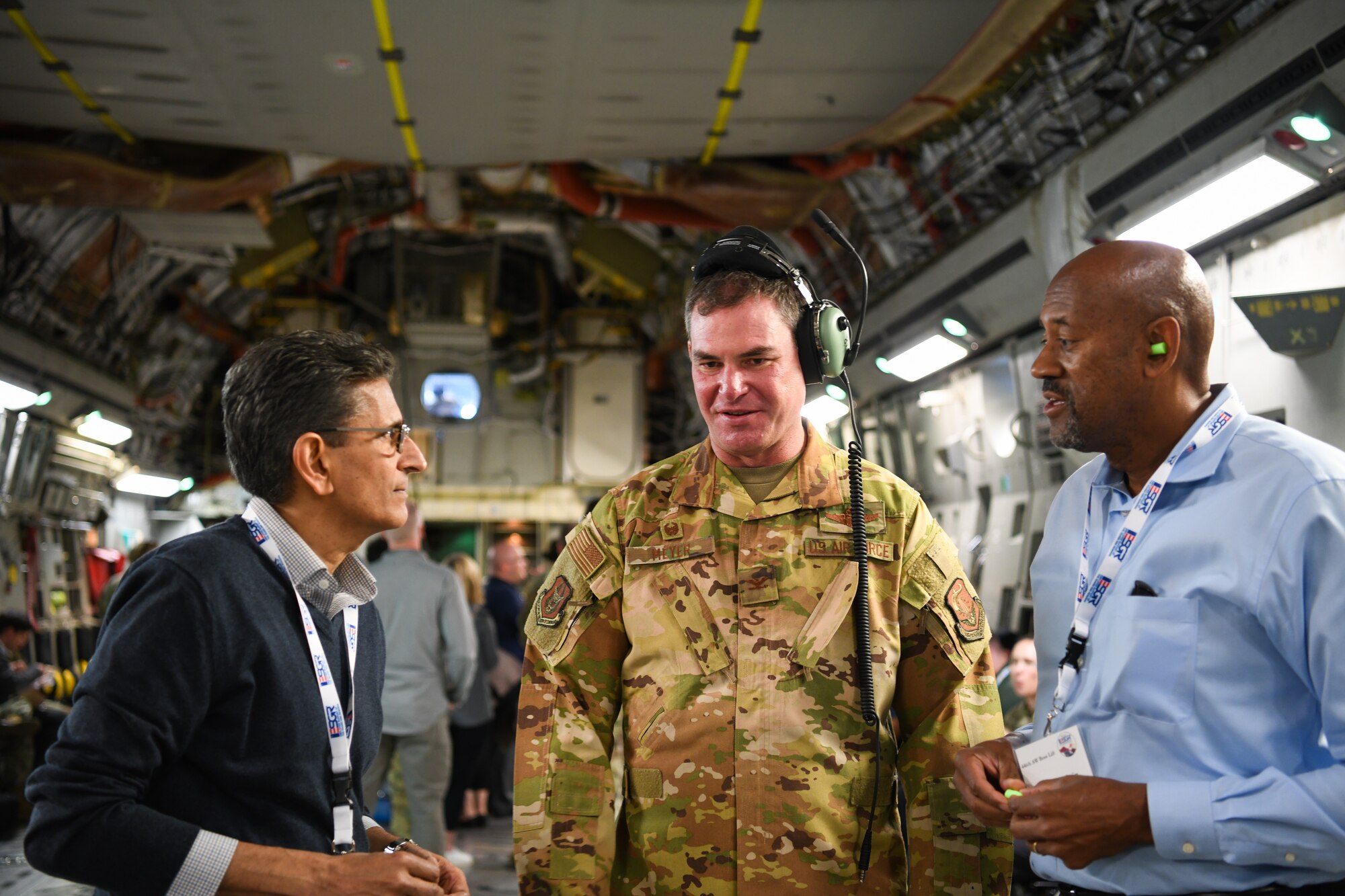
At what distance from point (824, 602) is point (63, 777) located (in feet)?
4.20

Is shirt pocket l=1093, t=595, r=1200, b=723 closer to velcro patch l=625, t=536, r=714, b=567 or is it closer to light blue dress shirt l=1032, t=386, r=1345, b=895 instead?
light blue dress shirt l=1032, t=386, r=1345, b=895

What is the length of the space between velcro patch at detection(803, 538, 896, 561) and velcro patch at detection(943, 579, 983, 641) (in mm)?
140

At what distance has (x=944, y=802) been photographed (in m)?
1.96

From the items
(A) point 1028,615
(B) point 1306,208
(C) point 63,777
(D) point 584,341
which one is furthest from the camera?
(D) point 584,341

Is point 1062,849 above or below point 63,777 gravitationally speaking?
below

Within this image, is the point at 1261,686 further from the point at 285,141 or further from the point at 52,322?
the point at 52,322

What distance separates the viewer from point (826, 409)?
25.3ft

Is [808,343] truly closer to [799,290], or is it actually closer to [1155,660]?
[799,290]

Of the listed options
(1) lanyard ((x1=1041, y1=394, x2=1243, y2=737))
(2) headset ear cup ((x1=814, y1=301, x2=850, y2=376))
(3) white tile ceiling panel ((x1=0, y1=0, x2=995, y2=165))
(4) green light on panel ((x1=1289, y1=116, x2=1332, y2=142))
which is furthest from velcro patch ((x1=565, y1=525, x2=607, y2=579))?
(3) white tile ceiling panel ((x1=0, y1=0, x2=995, y2=165))

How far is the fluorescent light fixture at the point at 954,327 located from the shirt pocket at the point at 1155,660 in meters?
4.03

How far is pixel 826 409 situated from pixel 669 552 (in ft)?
18.8

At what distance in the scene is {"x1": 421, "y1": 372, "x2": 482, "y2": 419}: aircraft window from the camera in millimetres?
11867

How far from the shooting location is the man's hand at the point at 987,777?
5.76 ft

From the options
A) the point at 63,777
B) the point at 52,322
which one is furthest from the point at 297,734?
the point at 52,322
